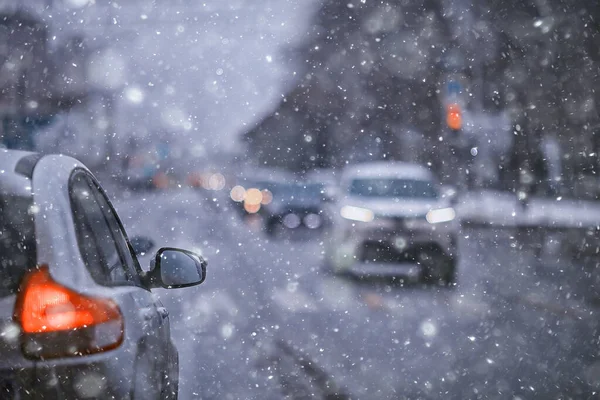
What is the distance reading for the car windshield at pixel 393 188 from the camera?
1473 centimetres

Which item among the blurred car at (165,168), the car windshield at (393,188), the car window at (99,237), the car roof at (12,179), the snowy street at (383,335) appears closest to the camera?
the car roof at (12,179)

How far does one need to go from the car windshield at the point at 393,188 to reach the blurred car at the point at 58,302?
1175 centimetres

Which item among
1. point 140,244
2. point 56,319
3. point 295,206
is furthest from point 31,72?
point 56,319

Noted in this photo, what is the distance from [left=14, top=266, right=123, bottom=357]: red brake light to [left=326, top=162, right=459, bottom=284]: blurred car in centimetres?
1138

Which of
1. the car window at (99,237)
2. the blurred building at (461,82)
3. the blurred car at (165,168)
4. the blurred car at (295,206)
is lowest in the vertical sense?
the blurred car at (165,168)

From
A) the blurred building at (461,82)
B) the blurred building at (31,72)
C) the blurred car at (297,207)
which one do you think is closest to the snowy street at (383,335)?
the blurred building at (31,72)

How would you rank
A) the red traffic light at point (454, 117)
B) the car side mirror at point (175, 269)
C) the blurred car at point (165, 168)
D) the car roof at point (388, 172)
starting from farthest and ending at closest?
the blurred car at point (165, 168)
the red traffic light at point (454, 117)
the car roof at point (388, 172)
the car side mirror at point (175, 269)

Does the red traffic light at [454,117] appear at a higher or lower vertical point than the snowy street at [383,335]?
lower

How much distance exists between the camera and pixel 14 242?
2490 millimetres

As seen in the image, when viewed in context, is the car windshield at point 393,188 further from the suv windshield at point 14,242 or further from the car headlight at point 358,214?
the suv windshield at point 14,242

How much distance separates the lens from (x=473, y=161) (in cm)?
3606

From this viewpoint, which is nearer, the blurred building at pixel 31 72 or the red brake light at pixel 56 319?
the red brake light at pixel 56 319

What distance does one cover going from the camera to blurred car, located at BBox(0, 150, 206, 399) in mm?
2338

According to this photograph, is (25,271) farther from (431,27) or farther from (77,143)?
(431,27)
